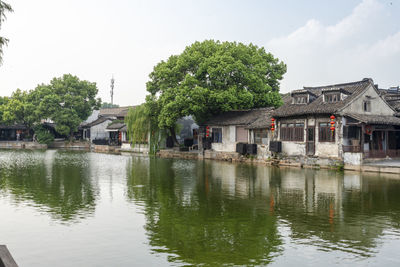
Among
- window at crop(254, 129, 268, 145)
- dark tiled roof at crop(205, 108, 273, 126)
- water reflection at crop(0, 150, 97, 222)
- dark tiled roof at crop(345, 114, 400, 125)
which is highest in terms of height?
dark tiled roof at crop(205, 108, 273, 126)

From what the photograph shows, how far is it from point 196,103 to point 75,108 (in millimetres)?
29541

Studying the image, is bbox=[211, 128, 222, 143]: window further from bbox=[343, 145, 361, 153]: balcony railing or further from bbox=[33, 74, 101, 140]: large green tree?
bbox=[33, 74, 101, 140]: large green tree

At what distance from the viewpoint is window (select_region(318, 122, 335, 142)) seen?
28328 mm

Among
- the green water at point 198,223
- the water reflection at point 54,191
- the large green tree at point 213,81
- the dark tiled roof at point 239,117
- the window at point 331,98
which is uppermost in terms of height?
the large green tree at point 213,81

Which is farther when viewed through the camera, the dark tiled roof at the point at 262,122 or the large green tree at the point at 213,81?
Answer: the large green tree at the point at 213,81

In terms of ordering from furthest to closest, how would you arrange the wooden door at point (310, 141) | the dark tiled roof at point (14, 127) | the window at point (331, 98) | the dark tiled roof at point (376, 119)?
the dark tiled roof at point (14, 127) → the wooden door at point (310, 141) → the window at point (331, 98) → the dark tiled roof at point (376, 119)

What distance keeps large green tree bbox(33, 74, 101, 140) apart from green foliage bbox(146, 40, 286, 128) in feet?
74.4

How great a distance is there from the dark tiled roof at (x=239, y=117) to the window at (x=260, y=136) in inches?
33.6

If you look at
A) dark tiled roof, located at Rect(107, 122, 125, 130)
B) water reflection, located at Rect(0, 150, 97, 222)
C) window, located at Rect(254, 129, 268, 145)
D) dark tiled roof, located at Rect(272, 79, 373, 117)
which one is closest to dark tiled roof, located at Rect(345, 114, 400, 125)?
dark tiled roof, located at Rect(272, 79, 373, 117)

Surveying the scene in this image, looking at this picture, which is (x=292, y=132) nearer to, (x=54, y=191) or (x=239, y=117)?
(x=239, y=117)

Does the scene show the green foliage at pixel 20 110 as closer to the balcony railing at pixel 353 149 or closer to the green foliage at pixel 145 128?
the green foliage at pixel 145 128

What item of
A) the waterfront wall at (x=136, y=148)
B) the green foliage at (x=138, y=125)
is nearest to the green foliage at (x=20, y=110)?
the waterfront wall at (x=136, y=148)

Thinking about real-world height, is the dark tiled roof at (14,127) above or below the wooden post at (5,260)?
above

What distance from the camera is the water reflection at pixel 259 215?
859cm
